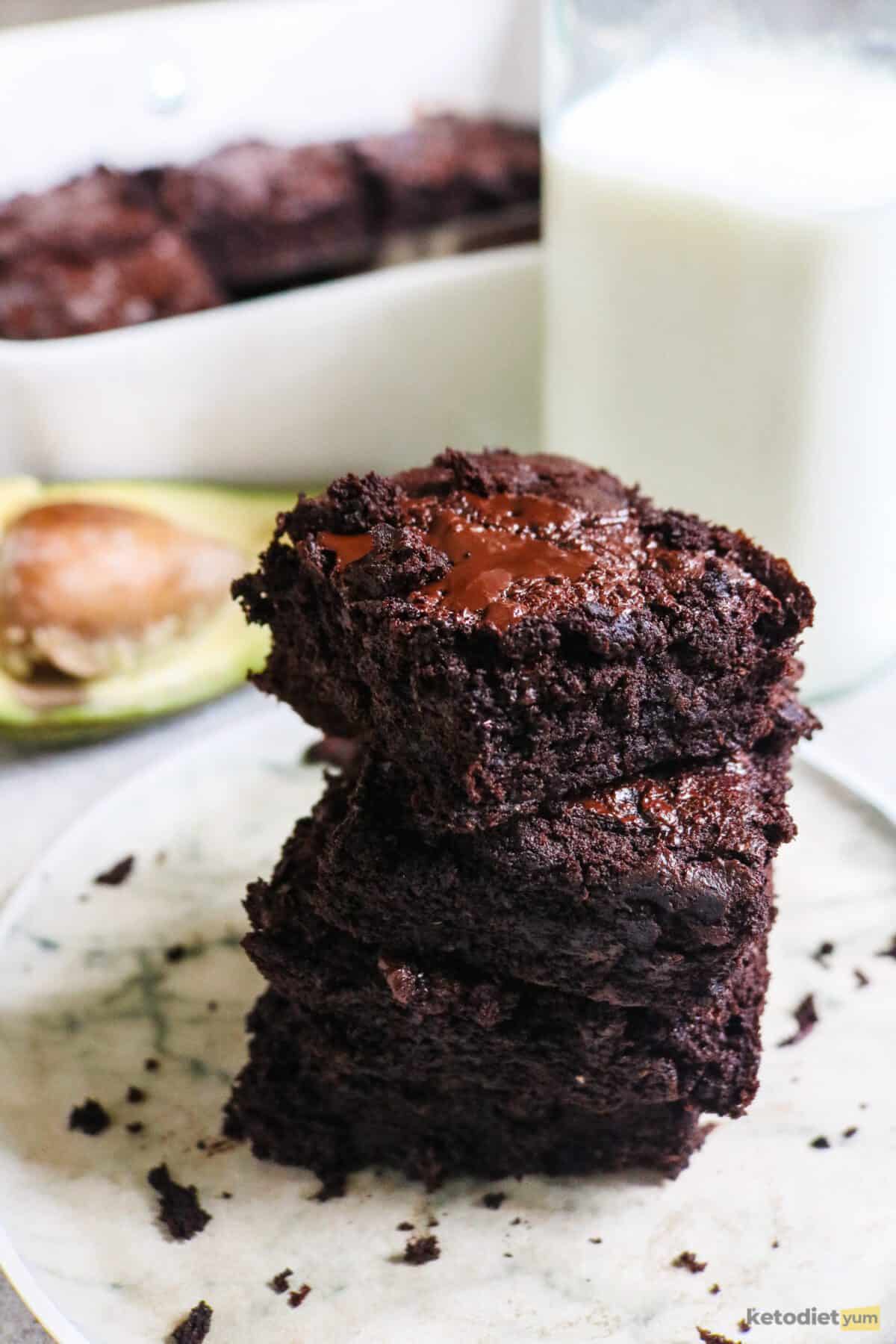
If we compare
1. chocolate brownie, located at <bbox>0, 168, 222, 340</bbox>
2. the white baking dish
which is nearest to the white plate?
the white baking dish

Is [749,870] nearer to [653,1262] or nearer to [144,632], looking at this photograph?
[653,1262]

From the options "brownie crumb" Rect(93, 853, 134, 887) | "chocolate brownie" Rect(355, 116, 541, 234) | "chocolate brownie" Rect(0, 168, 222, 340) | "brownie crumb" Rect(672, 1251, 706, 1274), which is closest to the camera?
"brownie crumb" Rect(672, 1251, 706, 1274)

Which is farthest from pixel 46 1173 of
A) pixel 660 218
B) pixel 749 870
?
pixel 660 218

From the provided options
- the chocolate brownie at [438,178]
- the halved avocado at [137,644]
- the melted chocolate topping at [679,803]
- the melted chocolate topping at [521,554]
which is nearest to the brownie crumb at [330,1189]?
the melted chocolate topping at [679,803]

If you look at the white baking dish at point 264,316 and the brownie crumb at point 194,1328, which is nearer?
the brownie crumb at point 194,1328

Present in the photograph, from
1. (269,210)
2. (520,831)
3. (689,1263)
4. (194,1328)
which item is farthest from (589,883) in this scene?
(269,210)

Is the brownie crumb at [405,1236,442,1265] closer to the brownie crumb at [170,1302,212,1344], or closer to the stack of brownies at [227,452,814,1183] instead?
the stack of brownies at [227,452,814,1183]

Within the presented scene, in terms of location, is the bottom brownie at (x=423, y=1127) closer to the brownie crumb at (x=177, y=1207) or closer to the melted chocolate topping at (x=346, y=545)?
the brownie crumb at (x=177, y=1207)
